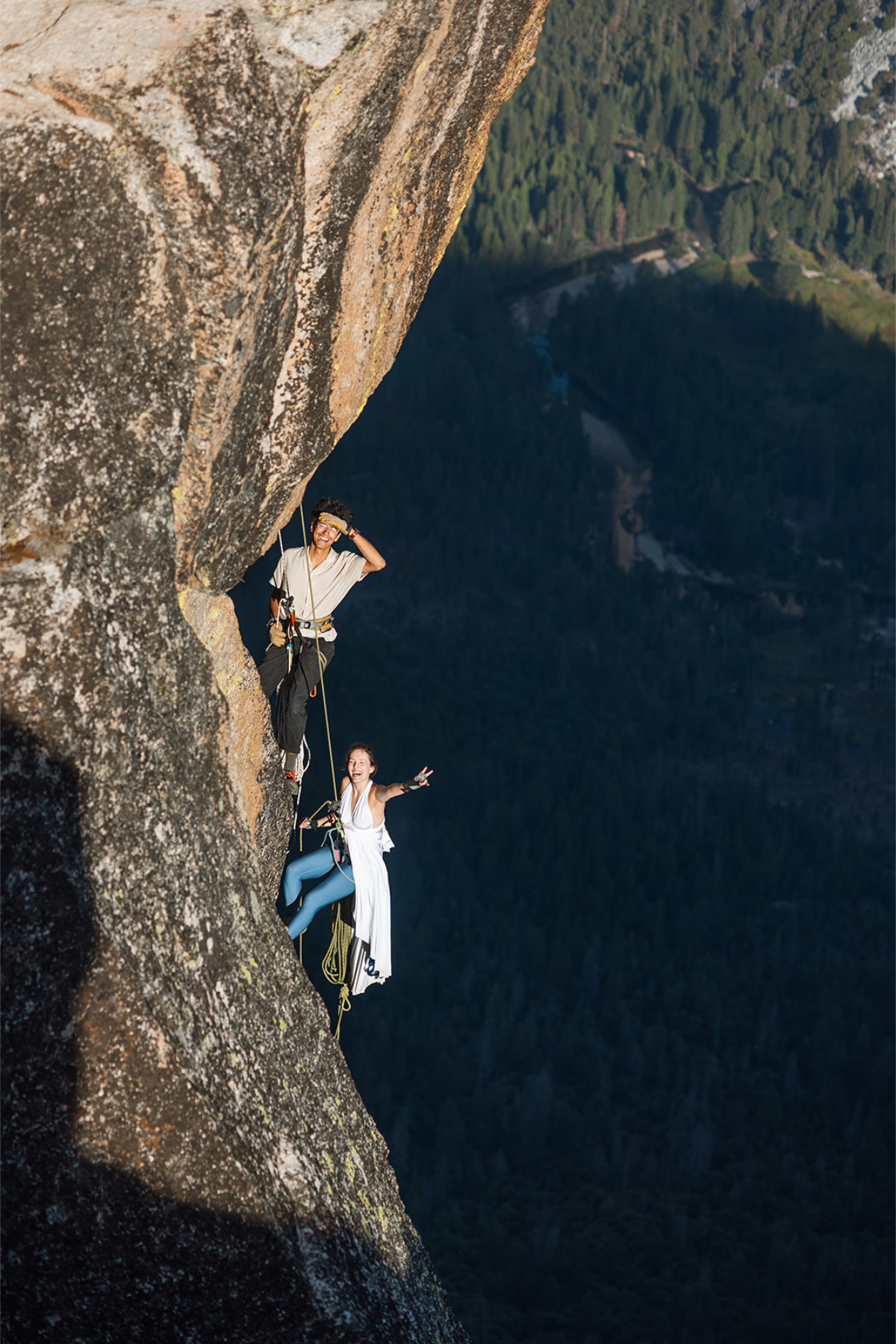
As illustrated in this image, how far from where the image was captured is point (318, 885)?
1380 centimetres

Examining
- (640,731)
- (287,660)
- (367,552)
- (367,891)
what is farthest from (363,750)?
(640,731)

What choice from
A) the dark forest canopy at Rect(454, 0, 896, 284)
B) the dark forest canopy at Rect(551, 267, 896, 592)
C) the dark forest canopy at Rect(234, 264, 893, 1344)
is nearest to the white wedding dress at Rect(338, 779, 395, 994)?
the dark forest canopy at Rect(234, 264, 893, 1344)

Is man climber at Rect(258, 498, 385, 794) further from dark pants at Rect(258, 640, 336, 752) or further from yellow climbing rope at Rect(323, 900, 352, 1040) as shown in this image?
yellow climbing rope at Rect(323, 900, 352, 1040)

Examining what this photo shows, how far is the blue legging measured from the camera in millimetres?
13594

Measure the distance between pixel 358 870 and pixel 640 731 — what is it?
93.6 meters

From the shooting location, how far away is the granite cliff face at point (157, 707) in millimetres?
8656

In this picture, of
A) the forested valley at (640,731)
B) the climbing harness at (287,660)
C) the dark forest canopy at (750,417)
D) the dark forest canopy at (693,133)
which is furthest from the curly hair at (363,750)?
the dark forest canopy at (693,133)

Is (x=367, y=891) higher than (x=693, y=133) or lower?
lower

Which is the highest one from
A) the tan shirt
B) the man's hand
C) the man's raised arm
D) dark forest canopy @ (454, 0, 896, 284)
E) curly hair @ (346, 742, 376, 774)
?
dark forest canopy @ (454, 0, 896, 284)

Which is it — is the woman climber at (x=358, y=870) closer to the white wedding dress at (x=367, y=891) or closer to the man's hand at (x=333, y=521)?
the white wedding dress at (x=367, y=891)

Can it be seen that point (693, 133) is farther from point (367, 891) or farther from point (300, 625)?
point (367, 891)

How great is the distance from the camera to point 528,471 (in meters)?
117

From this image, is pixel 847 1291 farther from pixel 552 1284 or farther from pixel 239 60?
pixel 239 60

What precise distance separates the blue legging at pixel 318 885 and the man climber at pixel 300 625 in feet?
2.64
